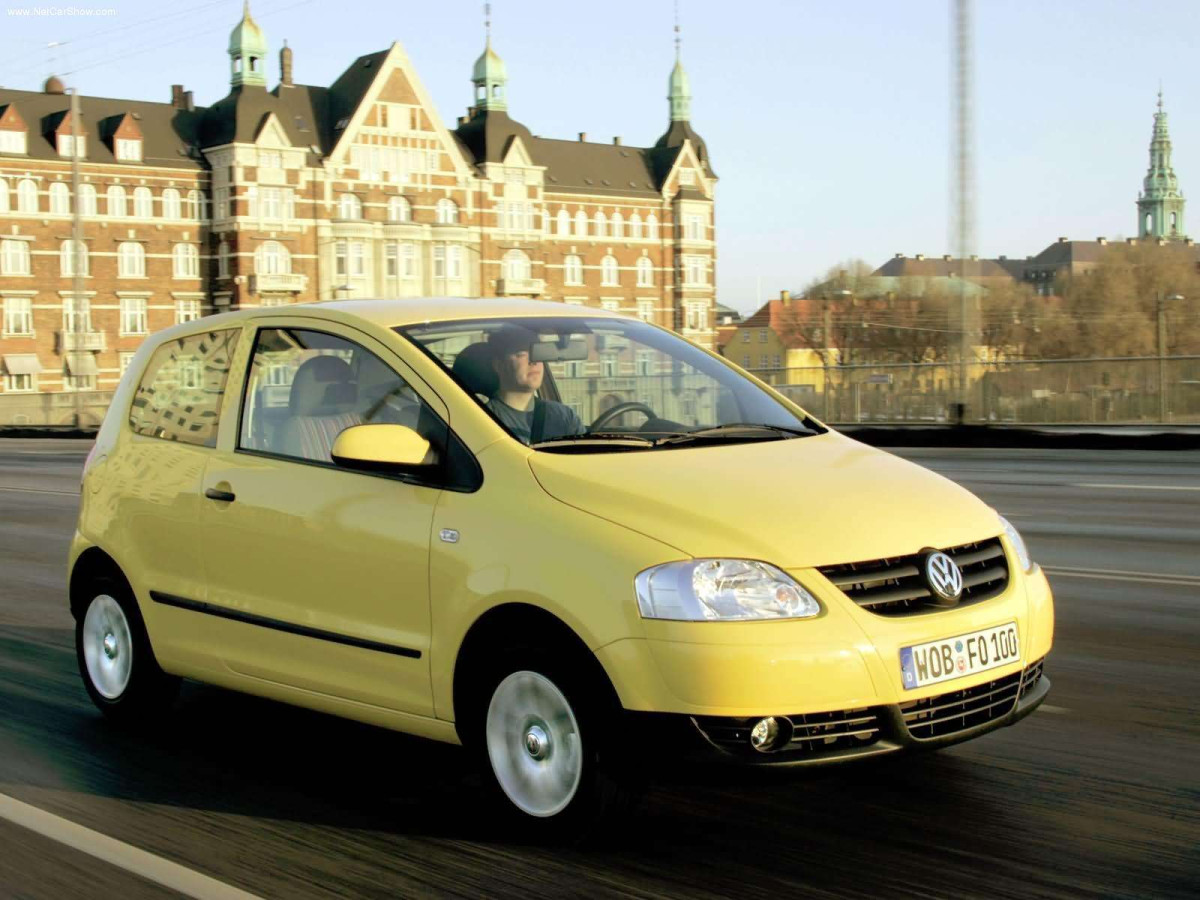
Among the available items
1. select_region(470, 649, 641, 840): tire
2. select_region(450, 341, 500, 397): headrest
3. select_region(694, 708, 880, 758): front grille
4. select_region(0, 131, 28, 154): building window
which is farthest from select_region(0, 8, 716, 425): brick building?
select_region(694, 708, 880, 758): front grille

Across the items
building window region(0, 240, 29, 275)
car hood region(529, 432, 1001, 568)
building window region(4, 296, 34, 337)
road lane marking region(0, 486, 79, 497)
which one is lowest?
road lane marking region(0, 486, 79, 497)

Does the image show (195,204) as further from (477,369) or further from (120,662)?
(477,369)

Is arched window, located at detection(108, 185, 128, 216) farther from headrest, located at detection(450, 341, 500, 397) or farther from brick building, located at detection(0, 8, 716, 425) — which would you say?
headrest, located at detection(450, 341, 500, 397)

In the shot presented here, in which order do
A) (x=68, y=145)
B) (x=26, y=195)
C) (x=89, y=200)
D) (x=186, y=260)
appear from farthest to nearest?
1. (x=186, y=260)
2. (x=89, y=200)
3. (x=68, y=145)
4. (x=26, y=195)

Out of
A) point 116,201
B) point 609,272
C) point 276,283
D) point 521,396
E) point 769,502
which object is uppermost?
point 116,201

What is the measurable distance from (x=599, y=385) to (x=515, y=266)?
97179 millimetres

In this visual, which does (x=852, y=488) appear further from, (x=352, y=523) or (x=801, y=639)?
(x=352, y=523)

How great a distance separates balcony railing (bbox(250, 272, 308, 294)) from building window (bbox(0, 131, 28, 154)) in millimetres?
13711

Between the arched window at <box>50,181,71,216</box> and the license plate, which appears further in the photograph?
the arched window at <box>50,181,71,216</box>

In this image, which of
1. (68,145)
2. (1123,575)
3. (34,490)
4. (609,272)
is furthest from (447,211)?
(1123,575)

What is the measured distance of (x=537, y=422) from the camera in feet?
17.2

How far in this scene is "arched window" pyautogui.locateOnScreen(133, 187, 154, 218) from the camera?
286ft

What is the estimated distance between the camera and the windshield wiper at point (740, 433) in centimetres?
538

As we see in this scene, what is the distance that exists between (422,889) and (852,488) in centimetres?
176
